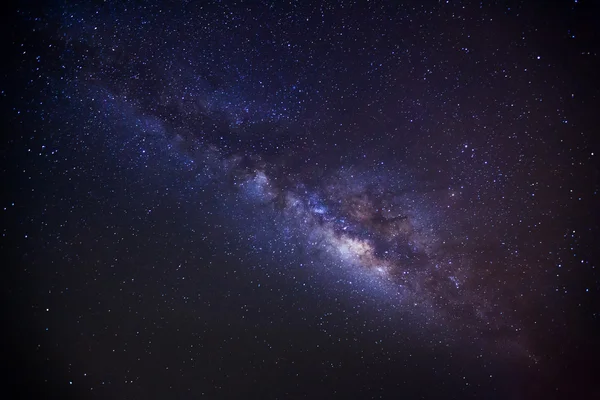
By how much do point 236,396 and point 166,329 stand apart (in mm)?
1240

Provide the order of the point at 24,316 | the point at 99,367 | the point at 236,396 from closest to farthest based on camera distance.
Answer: the point at 24,316, the point at 99,367, the point at 236,396

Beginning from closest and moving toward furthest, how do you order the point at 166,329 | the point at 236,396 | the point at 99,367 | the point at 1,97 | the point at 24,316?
the point at 1,97 → the point at 24,316 → the point at 99,367 → the point at 166,329 → the point at 236,396

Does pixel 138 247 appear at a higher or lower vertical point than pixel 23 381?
higher

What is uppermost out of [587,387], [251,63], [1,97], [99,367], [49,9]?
[251,63]

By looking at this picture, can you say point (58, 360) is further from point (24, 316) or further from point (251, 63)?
point (251, 63)

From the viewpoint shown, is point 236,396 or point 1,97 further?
point 236,396

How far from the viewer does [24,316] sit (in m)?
2.24

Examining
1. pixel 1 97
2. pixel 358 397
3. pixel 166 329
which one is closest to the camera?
pixel 1 97

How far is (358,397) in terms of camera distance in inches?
135

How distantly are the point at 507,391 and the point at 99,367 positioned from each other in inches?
192

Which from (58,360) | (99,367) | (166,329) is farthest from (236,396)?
(58,360)

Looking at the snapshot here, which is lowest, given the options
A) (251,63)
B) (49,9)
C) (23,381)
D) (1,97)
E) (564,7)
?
(23,381)

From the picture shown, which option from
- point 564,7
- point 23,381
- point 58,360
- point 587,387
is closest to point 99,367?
point 58,360

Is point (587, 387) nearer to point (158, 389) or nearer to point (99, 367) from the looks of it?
point (158, 389)
